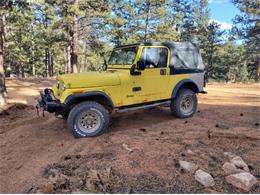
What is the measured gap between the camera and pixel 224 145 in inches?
204

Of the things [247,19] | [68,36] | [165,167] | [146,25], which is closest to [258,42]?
[247,19]

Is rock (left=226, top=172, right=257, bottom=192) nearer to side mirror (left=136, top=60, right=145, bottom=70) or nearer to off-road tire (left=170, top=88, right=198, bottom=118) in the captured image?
side mirror (left=136, top=60, right=145, bottom=70)

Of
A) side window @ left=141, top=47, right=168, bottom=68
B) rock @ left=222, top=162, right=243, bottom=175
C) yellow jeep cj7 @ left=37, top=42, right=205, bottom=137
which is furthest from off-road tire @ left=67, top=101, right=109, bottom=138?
rock @ left=222, top=162, right=243, bottom=175

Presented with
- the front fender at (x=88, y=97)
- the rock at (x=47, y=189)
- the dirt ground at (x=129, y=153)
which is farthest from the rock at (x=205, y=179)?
the front fender at (x=88, y=97)

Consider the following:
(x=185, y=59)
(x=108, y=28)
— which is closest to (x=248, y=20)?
(x=108, y=28)

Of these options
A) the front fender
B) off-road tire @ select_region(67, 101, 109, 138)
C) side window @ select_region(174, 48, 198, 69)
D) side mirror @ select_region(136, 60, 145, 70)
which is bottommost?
off-road tire @ select_region(67, 101, 109, 138)

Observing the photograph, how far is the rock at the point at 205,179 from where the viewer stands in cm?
387

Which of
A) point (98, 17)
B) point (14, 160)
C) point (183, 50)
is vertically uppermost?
point (98, 17)

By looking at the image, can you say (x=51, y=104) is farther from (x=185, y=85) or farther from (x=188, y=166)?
(x=185, y=85)

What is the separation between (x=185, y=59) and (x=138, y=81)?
169 cm

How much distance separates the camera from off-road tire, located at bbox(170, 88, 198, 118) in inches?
281

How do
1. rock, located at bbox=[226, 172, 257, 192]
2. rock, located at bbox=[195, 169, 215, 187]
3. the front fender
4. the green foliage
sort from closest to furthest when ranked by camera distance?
1. rock, located at bbox=[226, 172, 257, 192]
2. rock, located at bbox=[195, 169, 215, 187]
3. the front fender
4. the green foliage

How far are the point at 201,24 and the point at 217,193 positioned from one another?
91.9 feet

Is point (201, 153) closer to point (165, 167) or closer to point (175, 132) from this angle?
point (165, 167)
